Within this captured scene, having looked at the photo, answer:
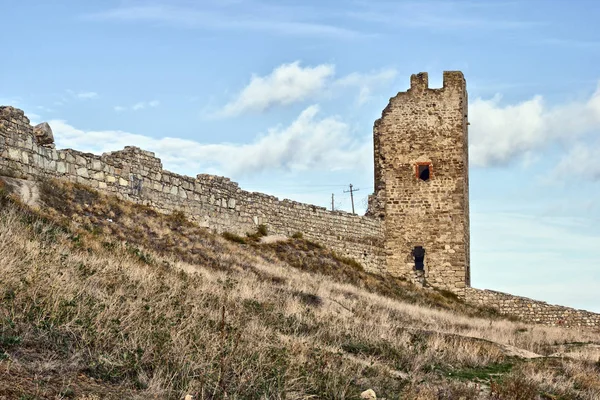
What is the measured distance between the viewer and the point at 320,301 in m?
15.4

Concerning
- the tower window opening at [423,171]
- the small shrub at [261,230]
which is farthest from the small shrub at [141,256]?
the tower window opening at [423,171]

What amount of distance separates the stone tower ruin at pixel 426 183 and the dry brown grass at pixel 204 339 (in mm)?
12865

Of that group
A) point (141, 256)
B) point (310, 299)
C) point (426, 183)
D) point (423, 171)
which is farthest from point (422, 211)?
point (141, 256)

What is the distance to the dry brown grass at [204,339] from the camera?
6.99 m

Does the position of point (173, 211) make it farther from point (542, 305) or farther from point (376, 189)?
point (542, 305)

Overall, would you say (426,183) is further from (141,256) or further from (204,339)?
(204,339)

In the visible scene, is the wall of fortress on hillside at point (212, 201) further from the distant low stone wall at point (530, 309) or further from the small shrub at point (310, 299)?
the small shrub at point (310, 299)

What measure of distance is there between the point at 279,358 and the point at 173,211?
44.6 ft

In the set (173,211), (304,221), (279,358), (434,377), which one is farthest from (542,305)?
(279,358)

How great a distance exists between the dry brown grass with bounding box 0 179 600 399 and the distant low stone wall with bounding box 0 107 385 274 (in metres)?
2.19

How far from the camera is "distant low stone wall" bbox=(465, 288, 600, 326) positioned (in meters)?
28.8

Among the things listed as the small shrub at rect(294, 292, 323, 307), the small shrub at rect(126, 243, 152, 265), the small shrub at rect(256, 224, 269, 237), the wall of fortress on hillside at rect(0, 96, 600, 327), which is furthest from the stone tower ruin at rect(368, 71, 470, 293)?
the small shrub at rect(126, 243, 152, 265)

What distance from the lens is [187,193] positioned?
71.8ft

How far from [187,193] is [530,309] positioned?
14092 mm
